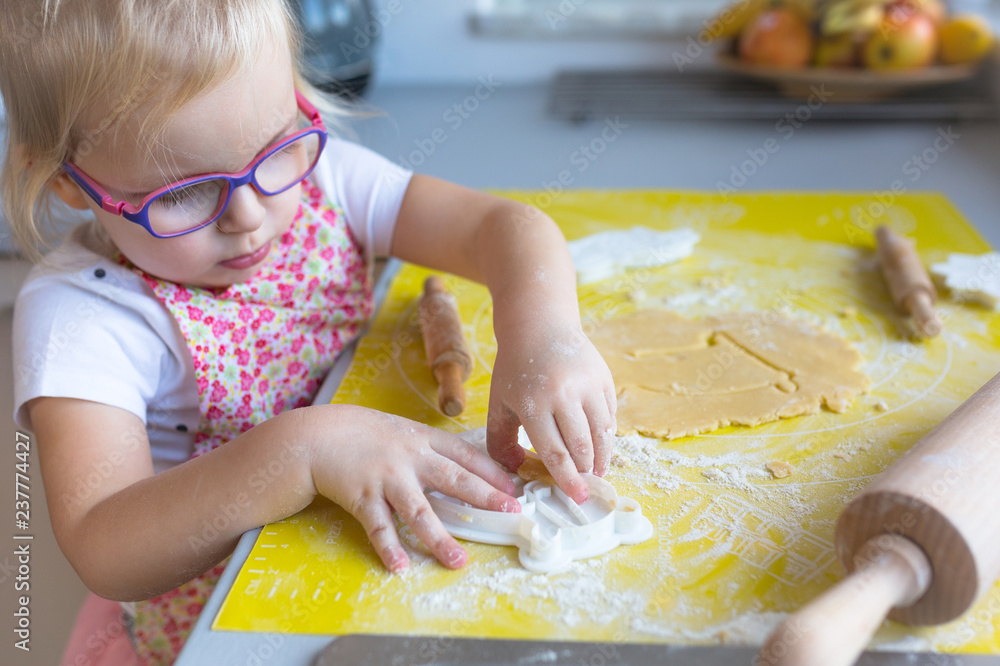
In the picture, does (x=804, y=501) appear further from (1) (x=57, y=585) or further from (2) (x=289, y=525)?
(1) (x=57, y=585)

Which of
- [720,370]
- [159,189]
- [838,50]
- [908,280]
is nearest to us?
[159,189]

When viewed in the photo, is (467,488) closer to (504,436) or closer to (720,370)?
(504,436)

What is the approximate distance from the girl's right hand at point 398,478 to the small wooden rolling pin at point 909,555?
204 mm

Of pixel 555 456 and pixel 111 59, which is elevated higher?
pixel 111 59

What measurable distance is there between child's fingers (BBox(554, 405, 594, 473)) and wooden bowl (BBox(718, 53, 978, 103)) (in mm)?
1239

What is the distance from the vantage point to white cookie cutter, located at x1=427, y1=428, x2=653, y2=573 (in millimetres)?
516

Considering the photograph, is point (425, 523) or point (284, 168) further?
point (284, 168)

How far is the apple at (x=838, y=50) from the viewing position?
1.55m

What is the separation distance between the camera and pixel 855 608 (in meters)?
0.41

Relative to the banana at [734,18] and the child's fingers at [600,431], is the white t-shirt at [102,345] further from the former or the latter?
the banana at [734,18]

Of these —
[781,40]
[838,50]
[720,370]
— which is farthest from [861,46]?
[720,370]

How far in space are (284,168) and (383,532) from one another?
34 centimetres

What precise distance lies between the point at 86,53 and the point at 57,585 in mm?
719

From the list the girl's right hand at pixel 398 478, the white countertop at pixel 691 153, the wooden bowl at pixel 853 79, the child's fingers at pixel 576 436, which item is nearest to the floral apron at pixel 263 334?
the girl's right hand at pixel 398 478
